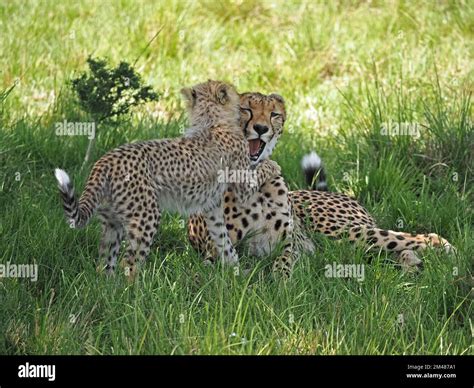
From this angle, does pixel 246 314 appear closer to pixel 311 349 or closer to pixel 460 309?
pixel 311 349

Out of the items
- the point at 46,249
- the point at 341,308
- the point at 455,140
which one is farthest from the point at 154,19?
the point at 341,308

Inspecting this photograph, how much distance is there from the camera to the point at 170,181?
488cm

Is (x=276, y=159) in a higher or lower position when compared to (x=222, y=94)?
lower

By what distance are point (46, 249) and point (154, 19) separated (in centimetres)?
333

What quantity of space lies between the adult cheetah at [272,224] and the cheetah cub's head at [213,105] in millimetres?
73

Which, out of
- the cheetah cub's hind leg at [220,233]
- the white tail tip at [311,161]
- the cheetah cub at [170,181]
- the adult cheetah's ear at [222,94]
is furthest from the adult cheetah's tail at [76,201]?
the white tail tip at [311,161]

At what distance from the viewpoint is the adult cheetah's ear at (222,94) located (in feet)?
17.6

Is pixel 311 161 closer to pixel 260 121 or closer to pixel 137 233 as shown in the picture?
pixel 260 121

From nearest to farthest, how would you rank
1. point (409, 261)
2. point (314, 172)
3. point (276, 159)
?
point (409, 261) < point (314, 172) < point (276, 159)

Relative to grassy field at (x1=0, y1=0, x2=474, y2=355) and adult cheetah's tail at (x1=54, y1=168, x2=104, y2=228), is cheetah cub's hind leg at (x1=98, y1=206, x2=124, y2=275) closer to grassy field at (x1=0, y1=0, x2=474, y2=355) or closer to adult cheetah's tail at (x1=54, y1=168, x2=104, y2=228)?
grassy field at (x1=0, y1=0, x2=474, y2=355)

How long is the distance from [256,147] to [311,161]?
47 cm

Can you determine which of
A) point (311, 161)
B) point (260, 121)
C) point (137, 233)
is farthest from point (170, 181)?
point (311, 161)

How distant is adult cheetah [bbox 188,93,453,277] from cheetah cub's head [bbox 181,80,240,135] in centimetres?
7

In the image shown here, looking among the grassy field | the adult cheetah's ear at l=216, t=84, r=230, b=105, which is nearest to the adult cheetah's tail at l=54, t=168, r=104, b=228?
the grassy field
